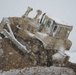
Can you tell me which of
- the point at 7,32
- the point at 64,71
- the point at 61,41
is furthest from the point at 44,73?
the point at 7,32

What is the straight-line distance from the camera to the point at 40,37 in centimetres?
1032

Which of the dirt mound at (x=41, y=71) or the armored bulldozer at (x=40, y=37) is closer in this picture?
the dirt mound at (x=41, y=71)

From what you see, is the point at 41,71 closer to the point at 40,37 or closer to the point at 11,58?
the point at 11,58

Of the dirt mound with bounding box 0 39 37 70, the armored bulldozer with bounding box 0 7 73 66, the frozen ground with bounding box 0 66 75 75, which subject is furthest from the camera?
the armored bulldozer with bounding box 0 7 73 66

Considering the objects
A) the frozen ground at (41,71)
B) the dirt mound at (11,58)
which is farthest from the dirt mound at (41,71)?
the dirt mound at (11,58)

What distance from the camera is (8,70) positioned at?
28.3 ft

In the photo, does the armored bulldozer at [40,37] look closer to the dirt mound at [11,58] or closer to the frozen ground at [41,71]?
the dirt mound at [11,58]

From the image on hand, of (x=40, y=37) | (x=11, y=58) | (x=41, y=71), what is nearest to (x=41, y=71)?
(x=41, y=71)

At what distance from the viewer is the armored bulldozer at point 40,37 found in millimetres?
10136

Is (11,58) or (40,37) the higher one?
(40,37)

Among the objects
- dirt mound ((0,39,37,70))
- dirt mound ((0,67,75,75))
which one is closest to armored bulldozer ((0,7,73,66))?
dirt mound ((0,39,37,70))

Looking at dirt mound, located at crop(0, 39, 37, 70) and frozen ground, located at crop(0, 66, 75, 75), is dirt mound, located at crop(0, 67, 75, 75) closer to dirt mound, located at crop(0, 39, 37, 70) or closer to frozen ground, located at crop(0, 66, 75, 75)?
frozen ground, located at crop(0, 66, 75, 75)

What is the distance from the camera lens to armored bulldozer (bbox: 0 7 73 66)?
33.3 ft

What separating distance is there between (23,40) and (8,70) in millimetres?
2803
